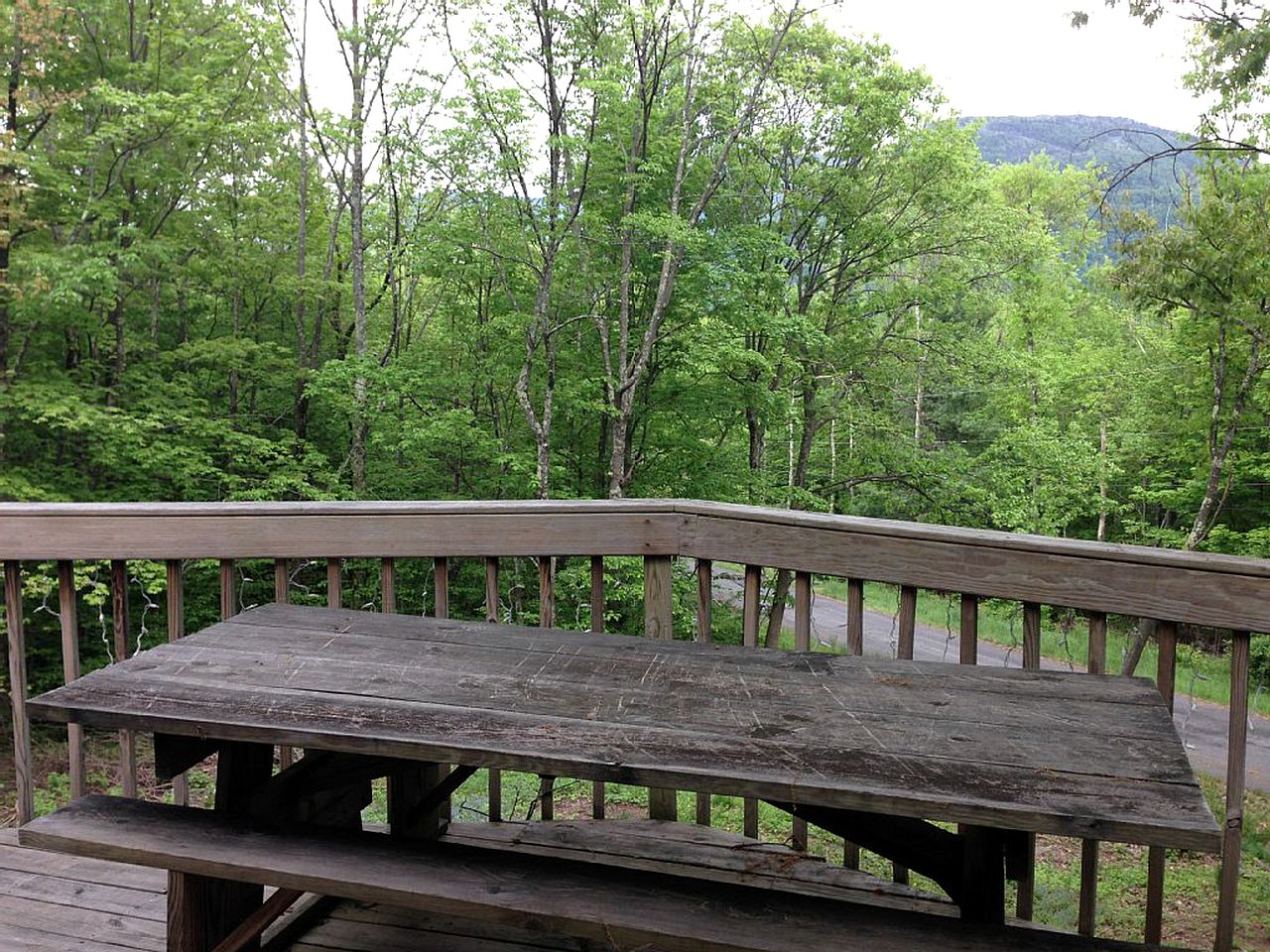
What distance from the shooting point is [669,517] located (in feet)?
7.20

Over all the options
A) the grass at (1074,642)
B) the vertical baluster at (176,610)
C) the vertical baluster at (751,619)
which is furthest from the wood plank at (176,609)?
the grass at (1074,642)

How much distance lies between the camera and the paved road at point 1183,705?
31.9ft

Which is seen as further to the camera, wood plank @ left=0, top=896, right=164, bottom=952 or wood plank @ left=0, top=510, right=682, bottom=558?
wood plank @ left=0, top=510, right=682, bottom=558

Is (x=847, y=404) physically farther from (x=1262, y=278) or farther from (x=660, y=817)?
(x=660, y=817)

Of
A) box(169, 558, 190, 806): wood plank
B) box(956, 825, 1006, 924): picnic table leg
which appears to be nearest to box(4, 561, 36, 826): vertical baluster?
box(169, 558, 190, 806): wood plank

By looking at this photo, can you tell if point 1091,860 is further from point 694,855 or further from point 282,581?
point 282,581

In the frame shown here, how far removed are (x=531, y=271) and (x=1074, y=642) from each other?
38.9ft

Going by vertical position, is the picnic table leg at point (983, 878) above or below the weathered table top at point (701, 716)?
below

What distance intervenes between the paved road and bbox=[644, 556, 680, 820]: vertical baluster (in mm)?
3296

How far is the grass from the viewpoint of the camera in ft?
39.3

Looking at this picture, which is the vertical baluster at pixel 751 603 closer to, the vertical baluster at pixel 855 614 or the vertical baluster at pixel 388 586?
the vertical baluster at pixel 855 614

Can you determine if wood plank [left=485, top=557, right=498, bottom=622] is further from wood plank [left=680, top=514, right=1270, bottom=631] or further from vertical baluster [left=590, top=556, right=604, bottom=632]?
wood plank [left=680, top=514, right=1270, bottom=631]

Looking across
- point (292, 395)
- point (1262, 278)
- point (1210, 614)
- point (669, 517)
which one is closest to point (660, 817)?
point (669, 517)

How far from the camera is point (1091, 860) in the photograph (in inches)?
69.8
